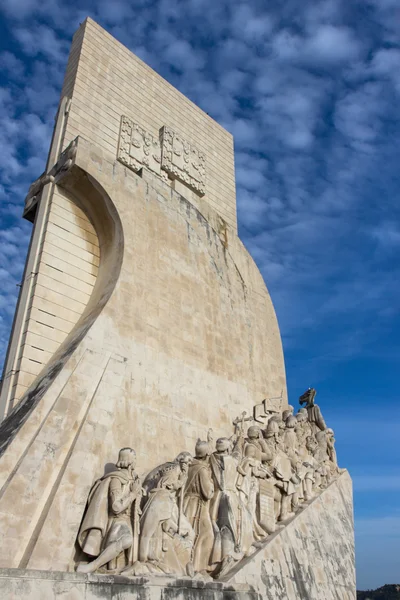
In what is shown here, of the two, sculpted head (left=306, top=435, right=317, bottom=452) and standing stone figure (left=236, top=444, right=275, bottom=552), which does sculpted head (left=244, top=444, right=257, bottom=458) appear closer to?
standing stone figure (left=236, top=444, right=275, bottom=552)

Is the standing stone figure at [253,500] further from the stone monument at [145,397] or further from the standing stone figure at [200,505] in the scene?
the standing stone figure at [200,505]

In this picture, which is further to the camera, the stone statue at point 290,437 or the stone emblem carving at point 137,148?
the stone emblem carving at point 137,148

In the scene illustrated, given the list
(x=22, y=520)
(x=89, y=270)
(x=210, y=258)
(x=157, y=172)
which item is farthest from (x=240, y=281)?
(x=22, y=520)

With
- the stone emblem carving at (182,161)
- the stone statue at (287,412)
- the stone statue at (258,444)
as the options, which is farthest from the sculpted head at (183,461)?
the stone emblem carving at (182,161)

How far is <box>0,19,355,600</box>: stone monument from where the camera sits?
502 cm

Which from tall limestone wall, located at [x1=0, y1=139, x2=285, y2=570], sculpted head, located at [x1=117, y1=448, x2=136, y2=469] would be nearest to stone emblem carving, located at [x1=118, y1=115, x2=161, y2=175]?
tall limestone wall, located at [x1=0, y1=139, x2=285, y2=570]

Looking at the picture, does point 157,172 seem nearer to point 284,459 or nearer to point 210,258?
point 210,258

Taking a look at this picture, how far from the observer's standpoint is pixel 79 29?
9914 mm

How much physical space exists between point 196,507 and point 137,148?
6013 millimetres

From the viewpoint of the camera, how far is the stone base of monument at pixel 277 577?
4055 millimetres

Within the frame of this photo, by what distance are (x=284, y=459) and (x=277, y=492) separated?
448 mm

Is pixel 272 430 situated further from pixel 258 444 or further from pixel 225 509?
pixel 225 509

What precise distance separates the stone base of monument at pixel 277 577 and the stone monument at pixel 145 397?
0.02m

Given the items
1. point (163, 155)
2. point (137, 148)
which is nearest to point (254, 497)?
point (137, 148)
